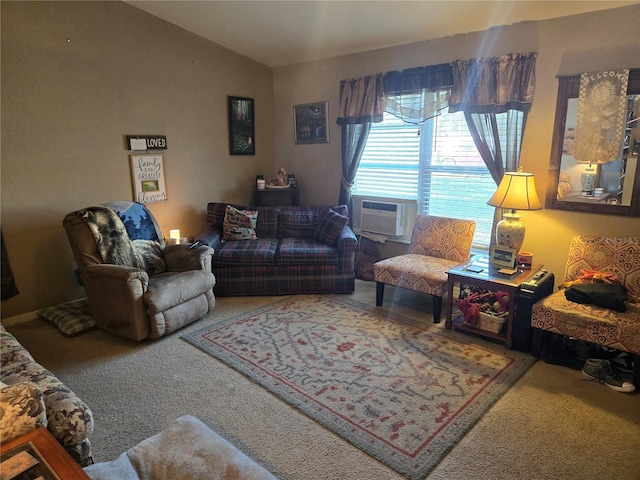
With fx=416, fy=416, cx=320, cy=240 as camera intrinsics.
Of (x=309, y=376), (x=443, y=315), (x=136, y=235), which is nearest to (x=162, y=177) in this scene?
(x=136, y=235)

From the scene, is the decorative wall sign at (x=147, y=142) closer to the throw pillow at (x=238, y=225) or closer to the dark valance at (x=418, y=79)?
the throw pillow at (x=238, y=225)

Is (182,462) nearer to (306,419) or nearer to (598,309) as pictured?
(306,419)

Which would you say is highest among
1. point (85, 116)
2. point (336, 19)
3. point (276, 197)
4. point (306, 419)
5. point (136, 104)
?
point (336, 19)

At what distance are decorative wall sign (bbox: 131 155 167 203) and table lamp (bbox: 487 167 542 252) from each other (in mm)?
3213

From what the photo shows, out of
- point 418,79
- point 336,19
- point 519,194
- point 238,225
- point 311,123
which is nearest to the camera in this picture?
point 519,194

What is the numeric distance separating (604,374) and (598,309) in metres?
0.40

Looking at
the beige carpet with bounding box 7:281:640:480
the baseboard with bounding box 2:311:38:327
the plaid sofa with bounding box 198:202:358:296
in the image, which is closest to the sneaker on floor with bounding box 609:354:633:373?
the beige carpet with bounding box 7:281:640:480

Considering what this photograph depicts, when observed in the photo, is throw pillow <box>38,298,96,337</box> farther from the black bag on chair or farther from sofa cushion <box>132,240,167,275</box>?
the black bag on chair

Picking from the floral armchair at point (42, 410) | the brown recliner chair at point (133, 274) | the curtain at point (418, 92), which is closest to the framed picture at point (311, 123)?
the curtain at point (418, 92)

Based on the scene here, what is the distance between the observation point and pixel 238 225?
446 centimetres

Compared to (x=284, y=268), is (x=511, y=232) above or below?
above

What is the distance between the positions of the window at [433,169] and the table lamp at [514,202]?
57 cm

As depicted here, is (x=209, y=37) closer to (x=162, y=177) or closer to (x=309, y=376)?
(x=162, y=177)

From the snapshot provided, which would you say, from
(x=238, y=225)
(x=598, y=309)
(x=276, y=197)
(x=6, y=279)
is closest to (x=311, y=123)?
(x=276, y=197)
